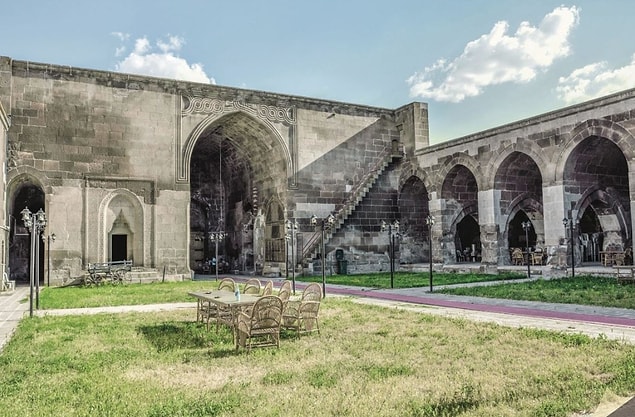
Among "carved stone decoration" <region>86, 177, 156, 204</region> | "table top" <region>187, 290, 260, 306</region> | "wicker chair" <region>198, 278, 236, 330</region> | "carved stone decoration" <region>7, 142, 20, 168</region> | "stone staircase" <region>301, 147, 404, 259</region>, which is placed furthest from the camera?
"stone staircase" <region>301, 147, 404, 259</region>

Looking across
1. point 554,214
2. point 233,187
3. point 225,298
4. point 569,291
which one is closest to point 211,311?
point 225,298

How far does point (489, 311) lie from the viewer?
39.0ft

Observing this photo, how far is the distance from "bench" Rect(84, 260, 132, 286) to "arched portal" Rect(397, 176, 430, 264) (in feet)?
46.0

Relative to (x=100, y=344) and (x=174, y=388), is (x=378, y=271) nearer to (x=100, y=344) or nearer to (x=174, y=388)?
(x=100, y=344)

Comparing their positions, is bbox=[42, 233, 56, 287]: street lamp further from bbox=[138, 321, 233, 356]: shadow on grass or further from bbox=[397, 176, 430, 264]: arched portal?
bbox=[397, 176, 430, 264]: arched portal

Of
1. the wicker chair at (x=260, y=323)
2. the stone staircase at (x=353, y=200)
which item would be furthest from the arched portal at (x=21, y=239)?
the wicker chair at (x=260, y=323)

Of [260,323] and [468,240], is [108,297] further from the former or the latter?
[468,240]

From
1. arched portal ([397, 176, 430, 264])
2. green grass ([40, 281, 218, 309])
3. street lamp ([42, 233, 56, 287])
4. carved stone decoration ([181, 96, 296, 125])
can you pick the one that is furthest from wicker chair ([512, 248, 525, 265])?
street lamp ([42, 233, 56, 287])

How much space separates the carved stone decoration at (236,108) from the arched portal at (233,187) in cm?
39

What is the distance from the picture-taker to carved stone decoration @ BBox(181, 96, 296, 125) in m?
24.9

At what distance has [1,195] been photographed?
19406mm

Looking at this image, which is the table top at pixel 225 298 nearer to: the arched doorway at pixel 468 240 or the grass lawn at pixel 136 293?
the grass lawn at pixel 136 293

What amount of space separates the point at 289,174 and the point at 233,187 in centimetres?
727

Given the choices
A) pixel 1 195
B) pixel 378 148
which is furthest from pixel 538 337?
pixel 378 148
